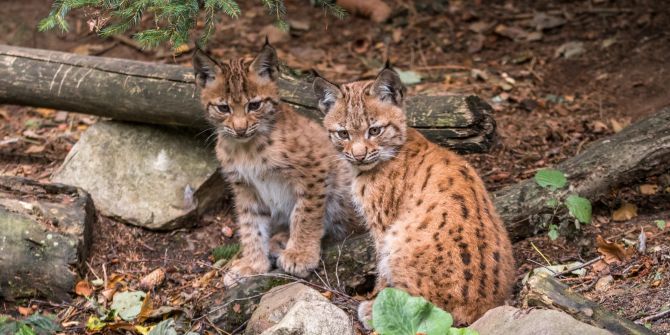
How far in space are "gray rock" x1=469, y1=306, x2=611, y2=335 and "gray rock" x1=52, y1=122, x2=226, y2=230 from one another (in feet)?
10.6

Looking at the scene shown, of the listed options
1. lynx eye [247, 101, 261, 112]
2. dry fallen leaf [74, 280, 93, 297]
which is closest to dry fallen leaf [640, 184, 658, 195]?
lynx eye [247, 101, 261, 112]

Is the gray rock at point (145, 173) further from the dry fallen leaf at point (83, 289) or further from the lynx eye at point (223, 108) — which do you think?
the lynx eye at point (223, 108)

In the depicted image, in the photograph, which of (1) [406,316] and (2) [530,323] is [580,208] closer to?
(2) [530,323]

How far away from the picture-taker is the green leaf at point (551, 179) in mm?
5621

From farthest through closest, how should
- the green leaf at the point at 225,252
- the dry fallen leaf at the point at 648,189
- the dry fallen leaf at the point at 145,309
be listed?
the green leaf at the point at 225,252 → the dry fallen leaf at the point at 648,189 → the dry fallen leaf at the point at 145,309

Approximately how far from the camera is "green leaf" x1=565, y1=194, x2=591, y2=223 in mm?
5520

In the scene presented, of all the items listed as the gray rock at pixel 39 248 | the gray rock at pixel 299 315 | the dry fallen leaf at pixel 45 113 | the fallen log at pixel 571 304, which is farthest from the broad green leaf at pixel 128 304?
the dry fallen leaf at pixel 45 113

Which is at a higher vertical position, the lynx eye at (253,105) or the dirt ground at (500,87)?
the lynx eye at (253,105)

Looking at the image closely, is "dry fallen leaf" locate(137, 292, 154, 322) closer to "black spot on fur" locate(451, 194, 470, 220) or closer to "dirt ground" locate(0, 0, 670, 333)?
"dirt ground" locate(0, 0, 670, 333)


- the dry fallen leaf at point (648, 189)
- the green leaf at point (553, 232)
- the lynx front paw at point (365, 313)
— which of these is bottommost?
the lynx front paw at point (365, 313)

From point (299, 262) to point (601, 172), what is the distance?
2.25 metres

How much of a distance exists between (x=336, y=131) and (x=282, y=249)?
4.16ft

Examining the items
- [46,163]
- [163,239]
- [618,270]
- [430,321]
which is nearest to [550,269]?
[618,270]

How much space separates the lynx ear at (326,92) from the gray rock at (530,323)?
76.9 inches
